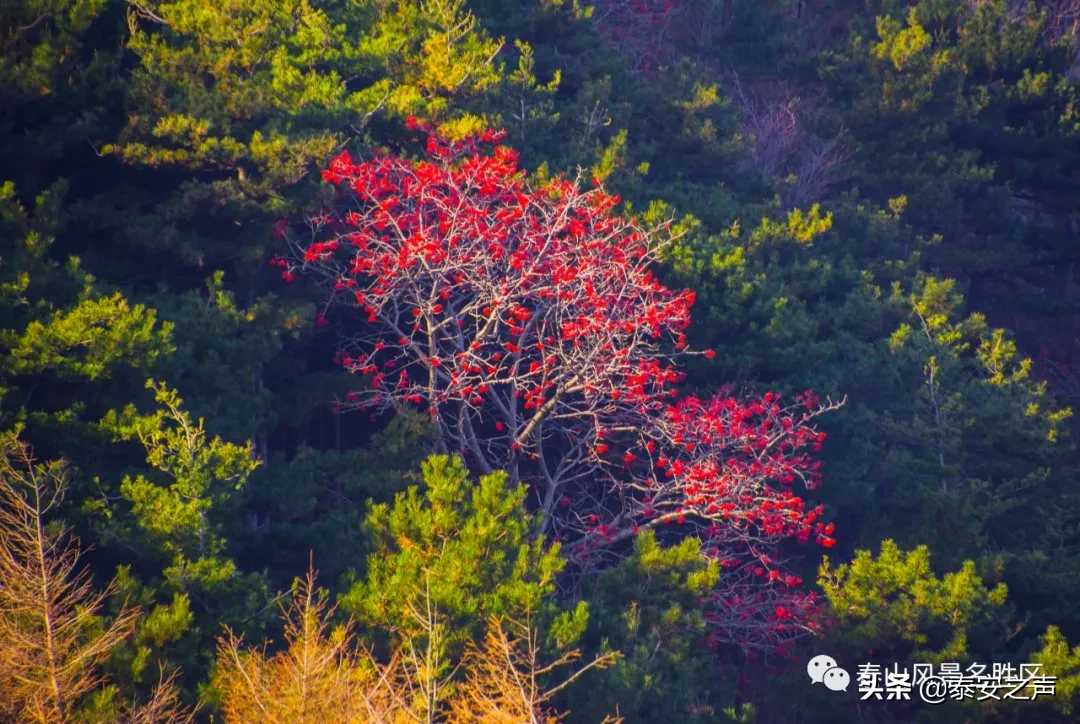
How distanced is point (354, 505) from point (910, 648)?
18.0ft

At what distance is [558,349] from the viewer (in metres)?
11.1

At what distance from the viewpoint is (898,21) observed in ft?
59.3

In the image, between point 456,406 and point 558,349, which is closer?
point 558,349

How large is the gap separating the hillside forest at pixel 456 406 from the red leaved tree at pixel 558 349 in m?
0.08

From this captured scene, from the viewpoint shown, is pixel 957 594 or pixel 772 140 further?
pixel 772 140

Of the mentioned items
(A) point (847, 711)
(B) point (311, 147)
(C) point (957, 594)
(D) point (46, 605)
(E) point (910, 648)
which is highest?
(B) point (311, 147)

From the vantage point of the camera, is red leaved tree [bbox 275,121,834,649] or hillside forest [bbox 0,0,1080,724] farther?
red leaved tree [bbox 275,121,834,649]

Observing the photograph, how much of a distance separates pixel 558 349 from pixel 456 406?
7.65 feet

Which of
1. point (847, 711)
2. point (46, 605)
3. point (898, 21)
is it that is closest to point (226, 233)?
point (46, 605)

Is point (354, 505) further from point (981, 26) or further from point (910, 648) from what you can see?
point (981, 26)

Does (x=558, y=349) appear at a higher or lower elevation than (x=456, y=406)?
higher

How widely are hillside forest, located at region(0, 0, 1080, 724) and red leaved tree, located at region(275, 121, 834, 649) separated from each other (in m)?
0.08

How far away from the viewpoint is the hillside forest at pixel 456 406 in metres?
9.00

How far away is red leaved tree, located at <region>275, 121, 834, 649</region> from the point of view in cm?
1112
